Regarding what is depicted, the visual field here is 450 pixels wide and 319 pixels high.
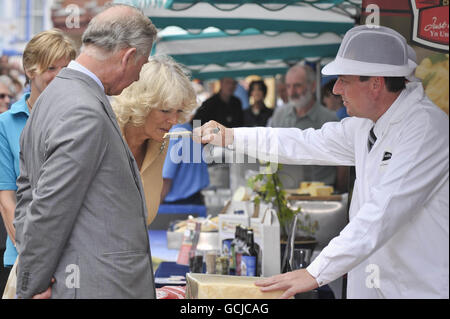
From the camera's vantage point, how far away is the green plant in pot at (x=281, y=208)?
13.1ft

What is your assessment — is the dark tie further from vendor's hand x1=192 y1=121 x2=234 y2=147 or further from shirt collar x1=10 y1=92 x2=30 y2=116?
shirt collar x1=10 y1=92 x2=30 y2=116

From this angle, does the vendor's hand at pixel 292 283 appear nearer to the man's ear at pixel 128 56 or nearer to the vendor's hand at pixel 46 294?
the vendor's hand at pixel 46 294

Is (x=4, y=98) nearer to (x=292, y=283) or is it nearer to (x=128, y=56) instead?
(x=128, y=56)

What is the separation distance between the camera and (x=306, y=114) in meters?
6.21

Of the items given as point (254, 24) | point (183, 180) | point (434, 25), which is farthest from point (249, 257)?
point (254, 24)

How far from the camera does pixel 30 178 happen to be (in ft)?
7.14

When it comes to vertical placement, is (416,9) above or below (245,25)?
above

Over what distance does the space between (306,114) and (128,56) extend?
13.8ft

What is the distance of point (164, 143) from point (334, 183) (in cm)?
320

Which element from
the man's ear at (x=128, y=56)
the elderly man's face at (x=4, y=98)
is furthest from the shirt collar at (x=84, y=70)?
the elderly man's face at (x=4, y=98)

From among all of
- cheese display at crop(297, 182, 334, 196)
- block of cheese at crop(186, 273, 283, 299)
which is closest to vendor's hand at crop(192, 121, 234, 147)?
block of cheese at crop(186, 273, 283, 299)

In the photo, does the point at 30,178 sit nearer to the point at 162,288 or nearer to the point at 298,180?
the point at 162,288

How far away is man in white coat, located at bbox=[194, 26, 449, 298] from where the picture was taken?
1.93 metres
